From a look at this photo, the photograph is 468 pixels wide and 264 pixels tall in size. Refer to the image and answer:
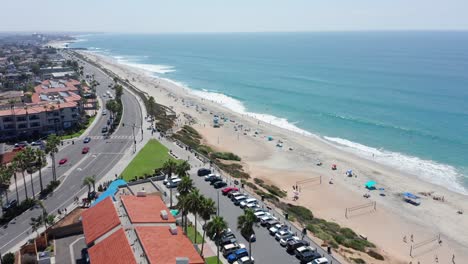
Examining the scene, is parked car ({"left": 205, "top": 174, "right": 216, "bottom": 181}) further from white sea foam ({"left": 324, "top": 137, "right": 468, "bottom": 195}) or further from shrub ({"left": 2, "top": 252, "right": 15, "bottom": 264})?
white sea foam ({"left": 324, "top": 137, "right": 468, "bottom": 195})

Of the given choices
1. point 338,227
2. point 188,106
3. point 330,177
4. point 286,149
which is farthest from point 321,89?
point 338,227

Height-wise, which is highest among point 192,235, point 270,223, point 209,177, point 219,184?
point 209,177

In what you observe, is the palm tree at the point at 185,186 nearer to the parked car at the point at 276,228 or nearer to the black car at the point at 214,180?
the parked car at the point at 276,228

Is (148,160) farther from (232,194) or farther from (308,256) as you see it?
(308,256)

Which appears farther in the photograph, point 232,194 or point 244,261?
point 232,194

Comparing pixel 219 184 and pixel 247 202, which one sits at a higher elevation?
pixel 219 184

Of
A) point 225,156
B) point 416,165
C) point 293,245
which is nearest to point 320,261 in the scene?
point 293,245

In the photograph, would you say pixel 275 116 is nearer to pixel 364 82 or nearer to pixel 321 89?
pixel 321 89
